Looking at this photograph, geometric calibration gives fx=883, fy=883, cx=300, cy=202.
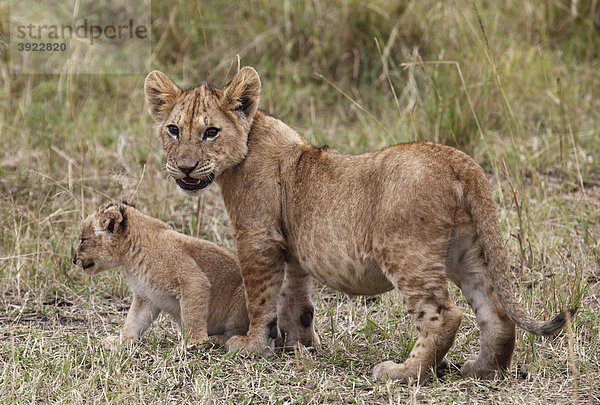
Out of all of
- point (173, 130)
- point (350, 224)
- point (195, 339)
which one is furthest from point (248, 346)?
point (173, 130)

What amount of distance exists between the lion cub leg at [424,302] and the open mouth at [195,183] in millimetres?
1247

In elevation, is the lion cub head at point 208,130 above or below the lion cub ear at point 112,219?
above

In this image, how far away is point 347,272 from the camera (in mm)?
4863

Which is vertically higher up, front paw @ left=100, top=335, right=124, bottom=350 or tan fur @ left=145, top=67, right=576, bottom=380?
tan fur @ left=145, top=67, right=576, bottom=380

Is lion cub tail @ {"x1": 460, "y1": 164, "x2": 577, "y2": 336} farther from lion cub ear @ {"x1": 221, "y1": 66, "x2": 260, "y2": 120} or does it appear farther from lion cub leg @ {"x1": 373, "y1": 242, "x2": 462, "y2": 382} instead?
lion cub ear @ {"x1": 221, "y1": 66, "x2": 260, "y2": 120}

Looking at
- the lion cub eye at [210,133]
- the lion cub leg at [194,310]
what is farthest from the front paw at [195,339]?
the lion cub eye at [210,133]

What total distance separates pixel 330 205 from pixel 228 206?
0.71m

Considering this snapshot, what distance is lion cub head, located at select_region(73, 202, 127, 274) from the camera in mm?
5578

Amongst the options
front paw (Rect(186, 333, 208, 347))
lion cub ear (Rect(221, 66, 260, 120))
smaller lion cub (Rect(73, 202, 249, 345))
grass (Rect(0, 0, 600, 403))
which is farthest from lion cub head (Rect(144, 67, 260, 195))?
grass (Rect(0, 0, 600, 403))

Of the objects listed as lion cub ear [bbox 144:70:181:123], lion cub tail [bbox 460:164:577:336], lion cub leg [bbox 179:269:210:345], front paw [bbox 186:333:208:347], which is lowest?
front paw [bbox 186:333:208:347]

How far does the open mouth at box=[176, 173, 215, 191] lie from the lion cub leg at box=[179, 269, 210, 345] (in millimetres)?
570

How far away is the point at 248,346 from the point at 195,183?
1.01 meters

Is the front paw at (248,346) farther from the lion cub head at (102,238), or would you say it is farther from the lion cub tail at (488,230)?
the lion cub tail at (488,230)

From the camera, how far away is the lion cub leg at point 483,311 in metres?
4.67
